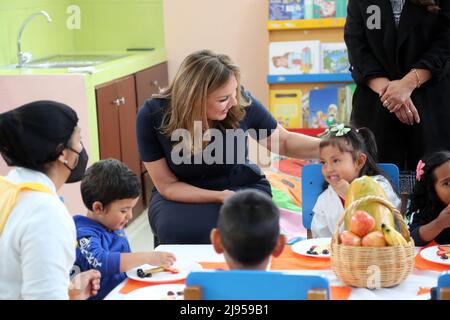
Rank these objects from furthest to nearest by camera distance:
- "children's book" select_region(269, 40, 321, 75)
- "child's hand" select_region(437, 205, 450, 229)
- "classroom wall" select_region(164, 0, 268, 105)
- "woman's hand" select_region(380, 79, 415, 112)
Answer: "classroom wall" select_region(164, 0, 268, 105) → "children's book" select_region(269, 40, 321, 75) → "woman's hand" select_region(380, 79, 415, 112) → "child's hand" select_region(437, 205, 450, 229)

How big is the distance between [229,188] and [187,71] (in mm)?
489

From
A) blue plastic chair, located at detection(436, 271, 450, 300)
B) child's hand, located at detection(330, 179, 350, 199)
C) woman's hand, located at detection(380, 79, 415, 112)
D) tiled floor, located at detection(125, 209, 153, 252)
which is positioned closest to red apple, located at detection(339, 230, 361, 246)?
blue plastic chair, located at detection(436, 271, 450, 300)

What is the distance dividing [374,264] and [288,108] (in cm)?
295

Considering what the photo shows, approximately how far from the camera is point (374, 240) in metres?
1.72

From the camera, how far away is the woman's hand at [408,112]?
269 centimetres

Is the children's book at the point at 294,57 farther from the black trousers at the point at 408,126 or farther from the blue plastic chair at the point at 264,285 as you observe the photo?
the blue plastic chair at the point at 264,285

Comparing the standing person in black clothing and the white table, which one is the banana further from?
the standing person in black clothing

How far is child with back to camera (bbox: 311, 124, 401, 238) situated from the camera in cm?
241

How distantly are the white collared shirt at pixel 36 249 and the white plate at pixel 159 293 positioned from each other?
0.80ft

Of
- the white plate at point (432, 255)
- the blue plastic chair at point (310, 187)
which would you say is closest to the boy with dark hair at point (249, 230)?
the white plate at point (432, 255)

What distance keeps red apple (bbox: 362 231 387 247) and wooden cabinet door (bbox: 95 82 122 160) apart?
2.41 metres

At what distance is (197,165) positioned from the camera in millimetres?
2652
